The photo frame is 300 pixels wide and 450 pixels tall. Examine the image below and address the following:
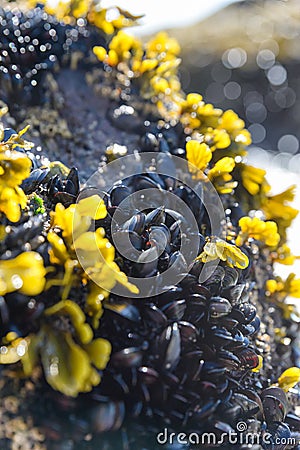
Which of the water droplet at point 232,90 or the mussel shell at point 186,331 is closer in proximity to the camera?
the mussel shell at point 186,331

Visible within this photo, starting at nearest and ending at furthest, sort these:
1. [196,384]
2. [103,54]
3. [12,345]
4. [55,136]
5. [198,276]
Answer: [12,345] → [196,384] → [198,276] → [55,136] → [103,54]

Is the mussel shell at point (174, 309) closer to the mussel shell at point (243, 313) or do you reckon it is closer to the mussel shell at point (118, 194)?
the mussel shell at point (243, 313)

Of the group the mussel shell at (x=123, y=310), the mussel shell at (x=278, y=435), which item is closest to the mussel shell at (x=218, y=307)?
the mussel shell at (x=123, y=310)

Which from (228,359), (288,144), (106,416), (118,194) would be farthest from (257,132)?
(106,416)

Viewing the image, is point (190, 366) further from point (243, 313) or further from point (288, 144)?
point (288, 144)

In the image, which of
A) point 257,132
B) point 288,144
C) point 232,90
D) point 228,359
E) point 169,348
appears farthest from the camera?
point 232,90

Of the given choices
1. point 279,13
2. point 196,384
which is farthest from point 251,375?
point 279,13

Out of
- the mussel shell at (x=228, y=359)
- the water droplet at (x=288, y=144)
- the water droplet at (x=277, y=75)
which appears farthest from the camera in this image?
the water droplet at (x=277, y=75)

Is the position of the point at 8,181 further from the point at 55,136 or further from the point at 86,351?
the point at 55,136

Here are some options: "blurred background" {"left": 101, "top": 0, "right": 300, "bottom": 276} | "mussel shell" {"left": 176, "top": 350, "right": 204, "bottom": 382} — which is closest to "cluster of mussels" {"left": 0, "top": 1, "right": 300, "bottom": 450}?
"mussel shell" {"left": 176, "top": 350, "right": 204, "bottom": 382}
